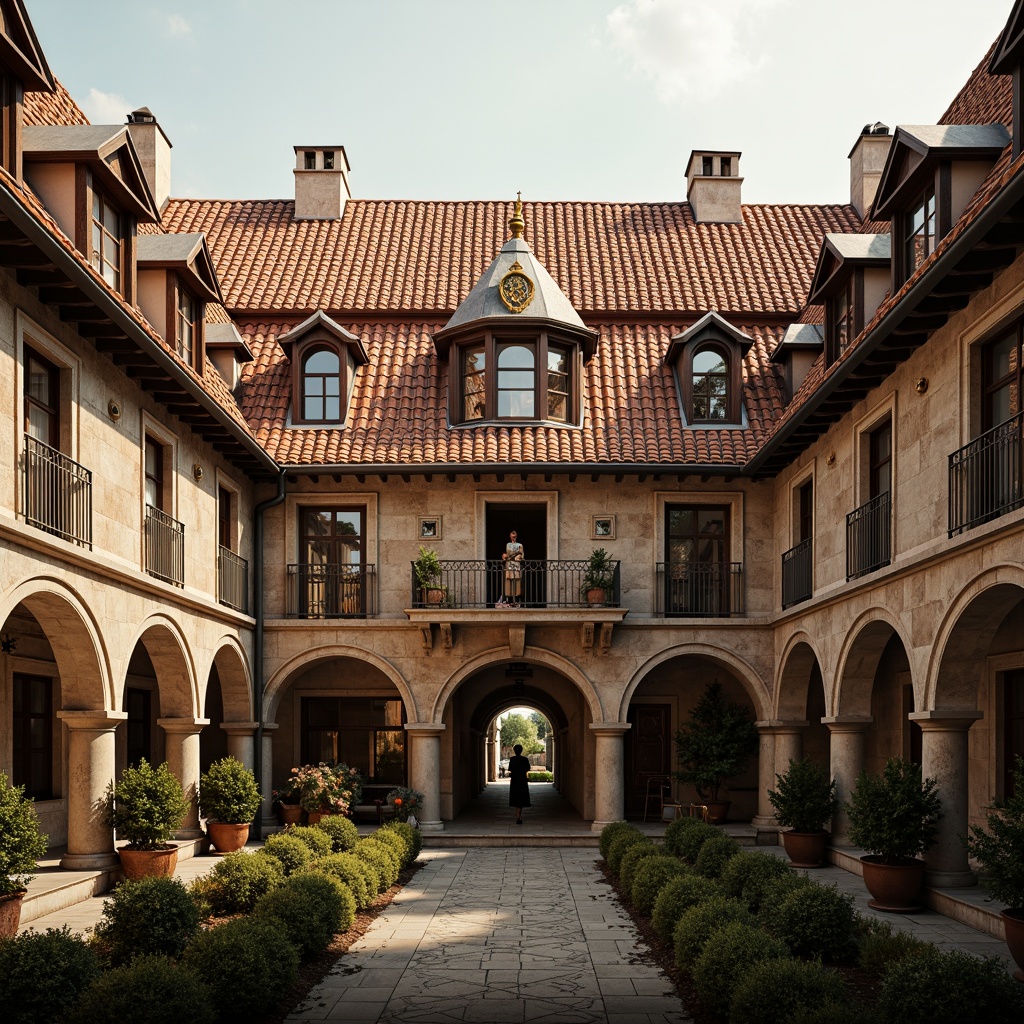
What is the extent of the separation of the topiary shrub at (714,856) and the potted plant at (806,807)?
114 inches

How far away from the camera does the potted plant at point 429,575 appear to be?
21969mm

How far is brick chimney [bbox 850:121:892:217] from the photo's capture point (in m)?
26.9

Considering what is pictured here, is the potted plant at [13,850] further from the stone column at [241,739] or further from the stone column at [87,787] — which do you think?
the stone column at [241,739]

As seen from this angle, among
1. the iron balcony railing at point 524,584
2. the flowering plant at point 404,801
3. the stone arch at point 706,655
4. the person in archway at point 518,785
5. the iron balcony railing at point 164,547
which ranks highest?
the iron balcony railing at point 164,547

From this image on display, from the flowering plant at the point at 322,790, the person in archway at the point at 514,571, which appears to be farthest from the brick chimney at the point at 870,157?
the flowering plant at the point at 322,790

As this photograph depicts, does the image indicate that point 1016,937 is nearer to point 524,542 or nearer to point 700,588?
point 700,588

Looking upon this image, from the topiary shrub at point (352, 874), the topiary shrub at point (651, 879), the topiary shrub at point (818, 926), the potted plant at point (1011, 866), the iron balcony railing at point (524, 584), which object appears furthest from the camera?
the iron balcony railing at point (524, 584)

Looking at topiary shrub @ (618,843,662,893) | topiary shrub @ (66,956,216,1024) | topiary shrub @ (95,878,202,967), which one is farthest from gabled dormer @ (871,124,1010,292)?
topiary shrub @ (66,956,216,1024)

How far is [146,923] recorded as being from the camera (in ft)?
34.2

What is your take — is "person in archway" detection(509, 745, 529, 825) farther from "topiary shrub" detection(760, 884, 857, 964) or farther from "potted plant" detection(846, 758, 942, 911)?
"topiary shrub" detection(760, 884, 857, 964)

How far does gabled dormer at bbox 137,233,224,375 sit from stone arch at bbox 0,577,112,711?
15.2ft

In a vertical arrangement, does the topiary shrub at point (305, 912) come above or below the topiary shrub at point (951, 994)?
below

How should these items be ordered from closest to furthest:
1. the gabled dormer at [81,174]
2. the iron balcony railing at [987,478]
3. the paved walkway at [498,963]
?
1. the paved walkway at [498,963]
2. the iron balcony railing at [987,478]
3. the gabled dormer at [81,174]

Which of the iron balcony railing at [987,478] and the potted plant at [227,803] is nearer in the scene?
the iron balcony railing at [987,478]
